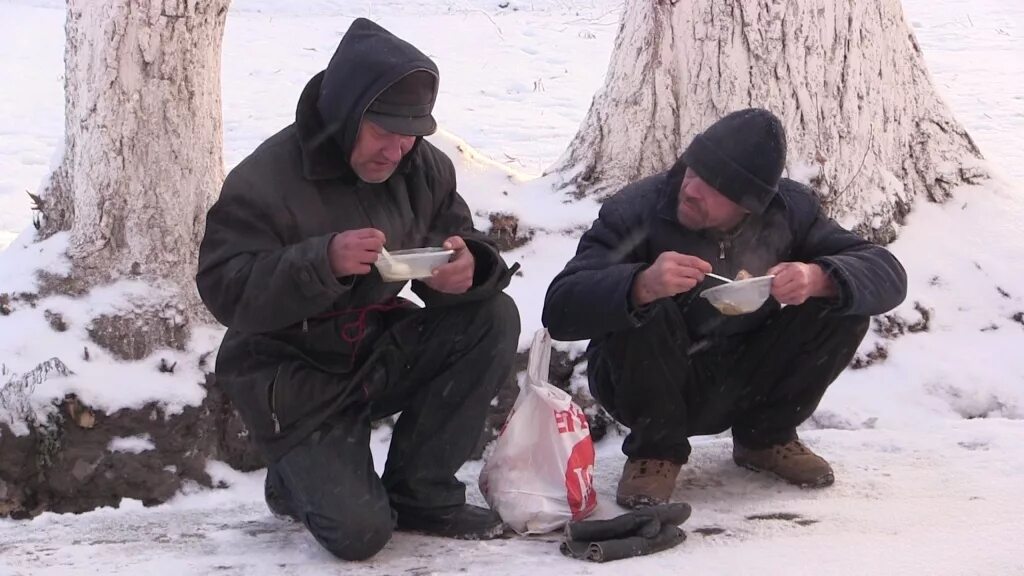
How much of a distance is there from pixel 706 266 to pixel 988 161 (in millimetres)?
3220

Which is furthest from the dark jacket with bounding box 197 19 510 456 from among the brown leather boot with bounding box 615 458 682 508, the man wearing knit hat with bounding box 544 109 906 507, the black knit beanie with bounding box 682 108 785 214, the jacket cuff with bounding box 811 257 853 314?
the jacket cuff with bounding box 811 257 853 314

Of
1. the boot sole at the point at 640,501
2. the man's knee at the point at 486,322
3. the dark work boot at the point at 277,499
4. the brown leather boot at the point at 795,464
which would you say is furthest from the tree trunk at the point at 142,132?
the brown leather boot at the point at 795,464

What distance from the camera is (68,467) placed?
4.10 m

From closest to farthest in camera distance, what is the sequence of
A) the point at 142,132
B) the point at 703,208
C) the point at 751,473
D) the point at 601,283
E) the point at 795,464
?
the point at 601,283 → the point at 703,208 → the point at 795,464 → the point at 751,473 → the point at 142,132

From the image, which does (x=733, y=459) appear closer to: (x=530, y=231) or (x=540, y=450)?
(x=540, y=450)

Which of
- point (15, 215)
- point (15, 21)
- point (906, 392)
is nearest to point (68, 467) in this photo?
point (906, 392)

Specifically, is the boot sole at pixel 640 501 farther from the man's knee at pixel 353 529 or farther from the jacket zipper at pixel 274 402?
the jacket zipper at pixel 274 402

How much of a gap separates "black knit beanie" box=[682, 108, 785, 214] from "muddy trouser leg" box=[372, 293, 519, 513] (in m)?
0.65

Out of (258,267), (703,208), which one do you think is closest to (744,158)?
(703,208)

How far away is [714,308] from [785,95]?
2081 mm

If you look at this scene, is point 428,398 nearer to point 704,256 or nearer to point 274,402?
point 274,402

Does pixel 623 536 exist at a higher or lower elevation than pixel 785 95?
lower

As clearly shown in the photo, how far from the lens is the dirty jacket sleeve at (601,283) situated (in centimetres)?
292

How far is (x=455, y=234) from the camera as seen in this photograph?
10.0ft
